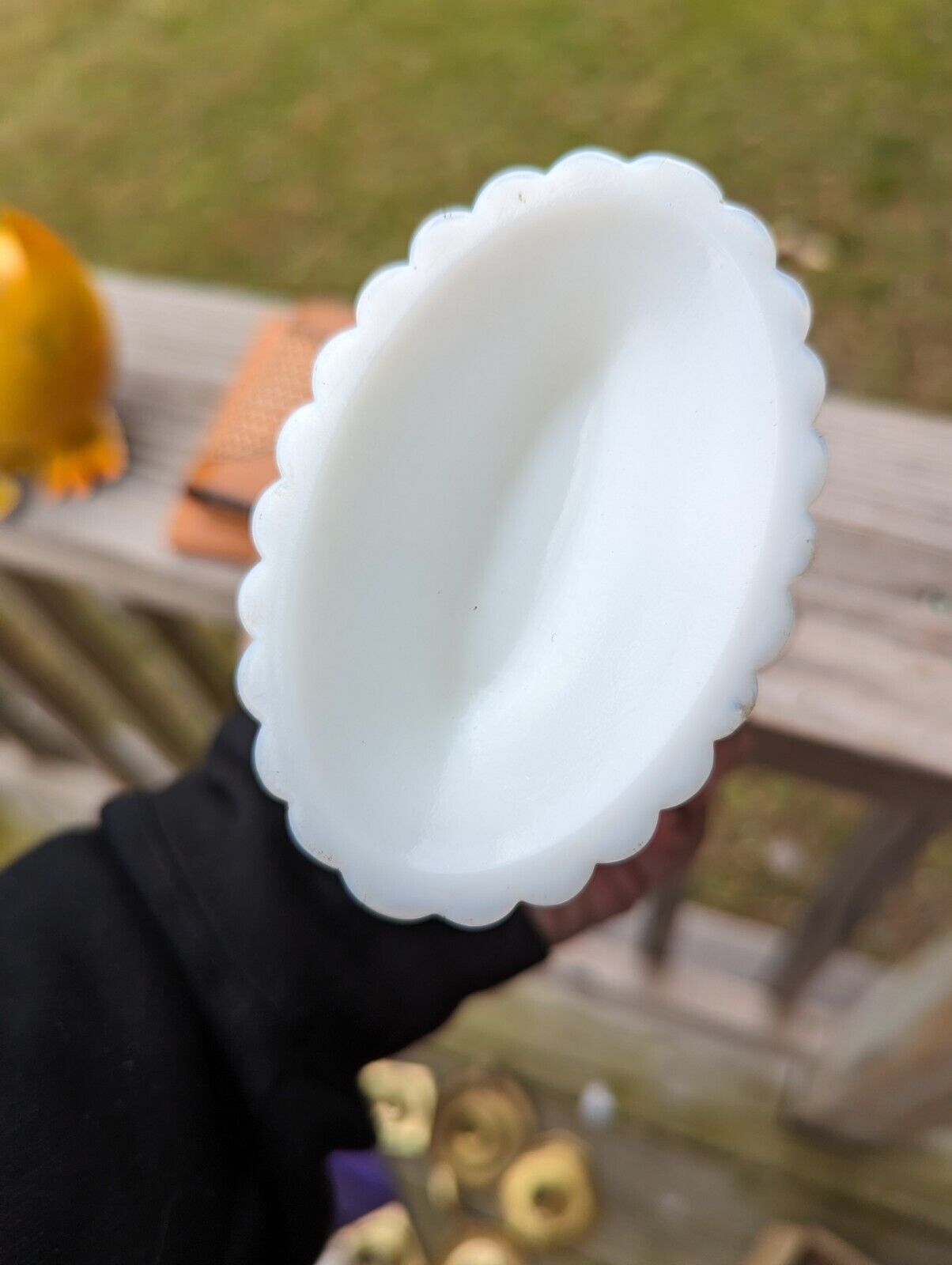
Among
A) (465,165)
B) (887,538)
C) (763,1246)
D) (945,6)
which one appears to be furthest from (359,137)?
(763,1246)

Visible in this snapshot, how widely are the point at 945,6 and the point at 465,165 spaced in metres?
0.78

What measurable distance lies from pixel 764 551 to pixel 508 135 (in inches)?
63.6

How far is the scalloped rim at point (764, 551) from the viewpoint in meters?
0.30

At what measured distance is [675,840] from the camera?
0.52 metres

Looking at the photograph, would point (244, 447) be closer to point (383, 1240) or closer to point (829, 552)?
point (829, 552)

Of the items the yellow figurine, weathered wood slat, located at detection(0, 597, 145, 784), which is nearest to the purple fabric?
weathered wood slat, located at detection(0, 597, 145, 784)

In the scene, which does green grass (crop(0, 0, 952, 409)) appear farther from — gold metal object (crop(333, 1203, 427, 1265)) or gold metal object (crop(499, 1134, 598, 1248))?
gold metal object (crop(333, 1203, 427, 1265))

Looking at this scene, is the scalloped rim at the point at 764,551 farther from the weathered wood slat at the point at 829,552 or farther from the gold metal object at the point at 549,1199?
the gold metal object at the point at 549,1199

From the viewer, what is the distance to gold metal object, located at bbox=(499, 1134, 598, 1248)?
2.72 feet

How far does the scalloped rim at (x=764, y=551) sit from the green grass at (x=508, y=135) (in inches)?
35.8

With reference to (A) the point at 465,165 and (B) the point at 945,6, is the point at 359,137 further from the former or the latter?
(B) the point at 945,6

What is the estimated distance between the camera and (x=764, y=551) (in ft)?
0.99

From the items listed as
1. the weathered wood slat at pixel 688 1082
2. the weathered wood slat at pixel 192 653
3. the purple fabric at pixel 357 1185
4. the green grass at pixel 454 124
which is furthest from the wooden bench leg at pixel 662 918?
the green grass at pixel 454 124

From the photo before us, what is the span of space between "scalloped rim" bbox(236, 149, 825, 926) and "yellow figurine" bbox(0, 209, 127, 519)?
0.83ft
